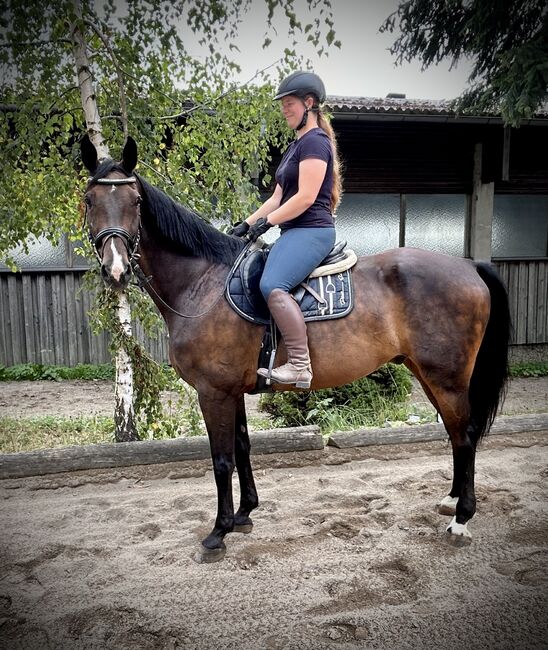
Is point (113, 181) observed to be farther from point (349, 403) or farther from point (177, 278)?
point (349, 403)

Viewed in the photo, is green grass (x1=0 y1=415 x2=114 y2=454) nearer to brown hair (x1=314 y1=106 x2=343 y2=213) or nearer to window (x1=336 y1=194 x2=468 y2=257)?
brown hair (x1=314 y1=106 x2=343 y2=213)

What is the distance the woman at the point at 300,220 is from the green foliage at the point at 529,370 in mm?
7088

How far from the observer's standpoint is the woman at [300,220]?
8.99 feet

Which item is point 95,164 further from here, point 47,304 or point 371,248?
point 371,248

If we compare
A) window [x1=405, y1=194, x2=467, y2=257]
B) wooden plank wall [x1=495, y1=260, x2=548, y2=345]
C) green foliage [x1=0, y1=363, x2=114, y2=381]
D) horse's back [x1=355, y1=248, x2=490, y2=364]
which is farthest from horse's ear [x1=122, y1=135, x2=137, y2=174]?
wooden plank wall [x1=495, y1=260, x2=548, y2=345]

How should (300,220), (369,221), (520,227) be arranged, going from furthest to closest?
(520,227)
(369,221)
(300,220)

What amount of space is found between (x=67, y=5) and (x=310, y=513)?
393 centimetres

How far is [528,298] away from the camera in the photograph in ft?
31.2

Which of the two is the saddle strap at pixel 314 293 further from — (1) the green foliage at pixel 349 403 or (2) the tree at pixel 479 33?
(1) the green foliage at pixel 349 403

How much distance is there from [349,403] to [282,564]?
111 inches

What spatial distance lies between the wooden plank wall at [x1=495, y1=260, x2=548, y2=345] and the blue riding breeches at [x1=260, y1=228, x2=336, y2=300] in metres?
7.79

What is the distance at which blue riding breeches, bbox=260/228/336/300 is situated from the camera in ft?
9.09

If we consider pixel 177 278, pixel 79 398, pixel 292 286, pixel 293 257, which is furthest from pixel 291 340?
pixel 79 398

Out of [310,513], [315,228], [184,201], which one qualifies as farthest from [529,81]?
[310,513]
